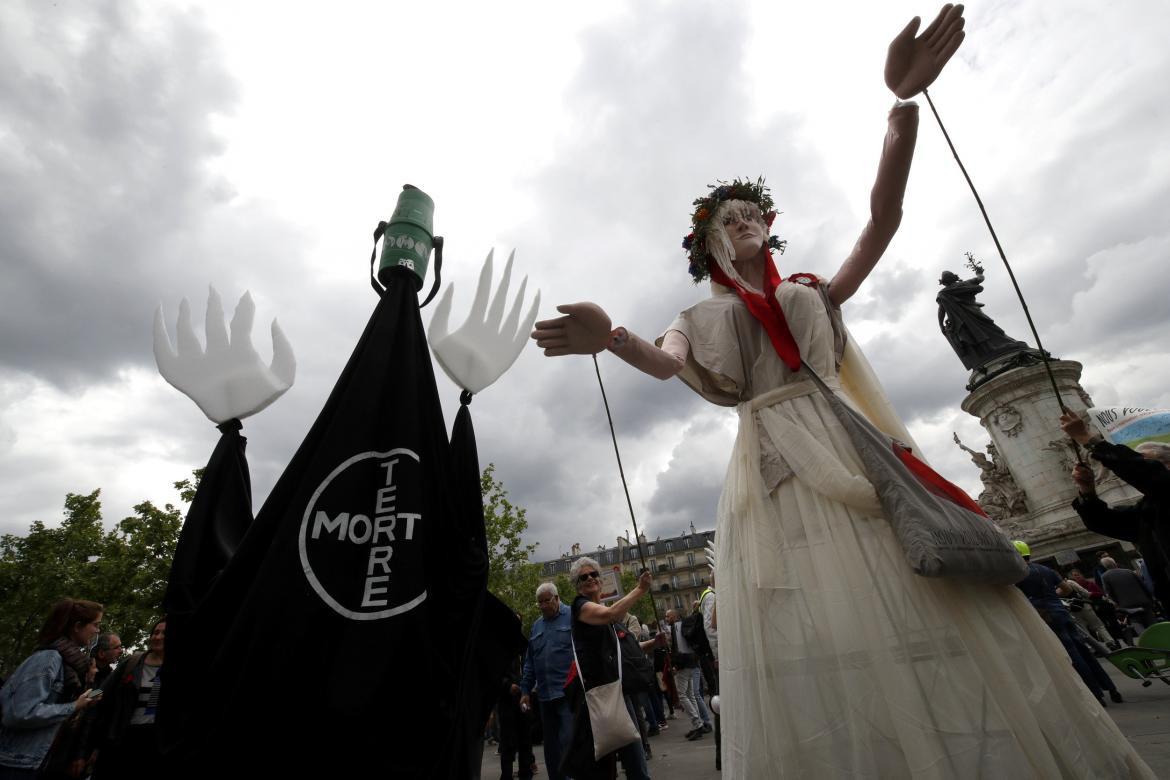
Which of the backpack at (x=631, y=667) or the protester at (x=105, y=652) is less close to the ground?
the protester at (x=105, y=652)

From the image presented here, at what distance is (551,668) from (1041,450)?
14.3 m

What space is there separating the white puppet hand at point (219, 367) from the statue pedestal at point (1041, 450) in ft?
51.7

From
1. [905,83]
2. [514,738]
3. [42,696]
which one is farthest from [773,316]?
[514,738]

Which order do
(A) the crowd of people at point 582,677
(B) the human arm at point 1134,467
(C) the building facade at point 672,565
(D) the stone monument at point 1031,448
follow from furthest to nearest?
(C) the building facade at point 672,565 → (D) the stone monument at point 1031,448 → (A) the crowd of people at point 582,677 → (B) the human arm at point 1134,467

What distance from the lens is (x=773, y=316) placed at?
211 centimetres

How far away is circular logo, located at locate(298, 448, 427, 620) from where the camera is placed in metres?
1.19

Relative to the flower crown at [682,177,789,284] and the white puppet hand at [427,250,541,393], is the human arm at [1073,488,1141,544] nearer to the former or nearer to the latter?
the flower crown at [682,177,789,284]

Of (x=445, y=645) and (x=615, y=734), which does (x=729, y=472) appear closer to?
(x=445, y=645)

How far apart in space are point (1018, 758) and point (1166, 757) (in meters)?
3.39

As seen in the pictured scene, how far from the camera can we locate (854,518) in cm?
159

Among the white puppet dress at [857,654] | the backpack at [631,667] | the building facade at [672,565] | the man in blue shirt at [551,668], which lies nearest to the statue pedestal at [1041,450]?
the backpack at [631,667]

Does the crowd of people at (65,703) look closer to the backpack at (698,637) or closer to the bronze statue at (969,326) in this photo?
the backpack at (698,637)

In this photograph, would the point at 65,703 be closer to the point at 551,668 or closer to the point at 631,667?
the point at 551,668

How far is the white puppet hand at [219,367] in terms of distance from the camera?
5.14ft
